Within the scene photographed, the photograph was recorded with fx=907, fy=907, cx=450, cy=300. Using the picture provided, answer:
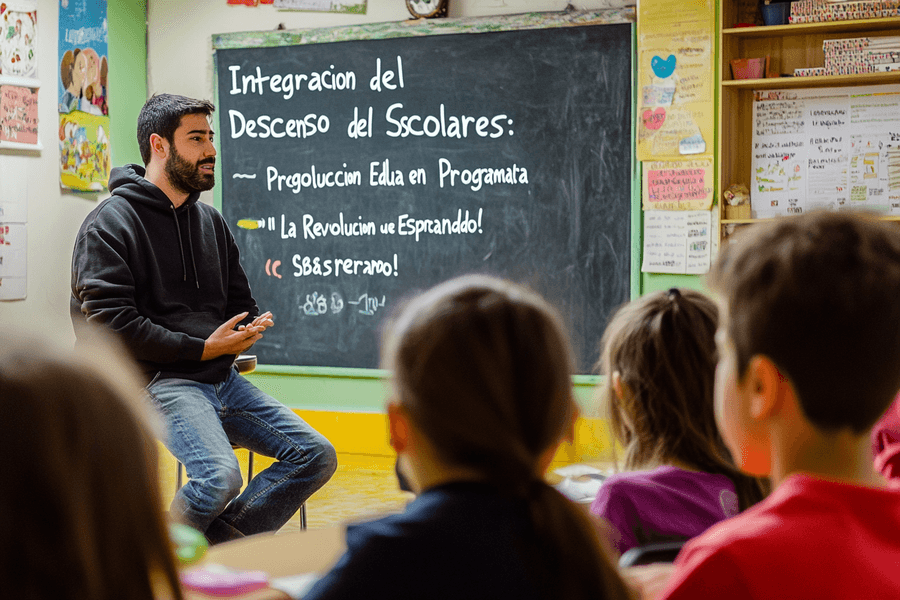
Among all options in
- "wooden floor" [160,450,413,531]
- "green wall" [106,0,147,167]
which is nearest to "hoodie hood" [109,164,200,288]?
"wooden floor" [160,450,413,531]

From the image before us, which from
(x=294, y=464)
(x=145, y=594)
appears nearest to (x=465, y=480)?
(x=145, y=594)

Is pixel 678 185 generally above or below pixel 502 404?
above

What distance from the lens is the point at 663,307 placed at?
131 centimetres

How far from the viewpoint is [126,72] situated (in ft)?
14.5

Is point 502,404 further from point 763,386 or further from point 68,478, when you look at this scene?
point 68,478

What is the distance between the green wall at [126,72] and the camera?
4336 mm

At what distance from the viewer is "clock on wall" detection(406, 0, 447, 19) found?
4.07 meters

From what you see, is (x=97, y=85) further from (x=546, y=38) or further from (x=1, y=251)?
(x=546, y=38)

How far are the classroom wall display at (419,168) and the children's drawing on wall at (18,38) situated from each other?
92 cm

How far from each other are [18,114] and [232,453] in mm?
2121

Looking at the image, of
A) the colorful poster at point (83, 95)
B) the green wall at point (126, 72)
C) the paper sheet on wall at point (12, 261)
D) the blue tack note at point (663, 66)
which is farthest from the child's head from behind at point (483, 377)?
the green wall at point (126, 72)

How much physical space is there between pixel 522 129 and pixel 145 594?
356 centimetres

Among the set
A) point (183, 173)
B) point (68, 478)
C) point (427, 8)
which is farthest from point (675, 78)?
point (68, 478)

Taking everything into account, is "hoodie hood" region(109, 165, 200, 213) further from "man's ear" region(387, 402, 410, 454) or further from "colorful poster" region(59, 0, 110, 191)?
"man's ear" region(387, 402, 410, 454)
